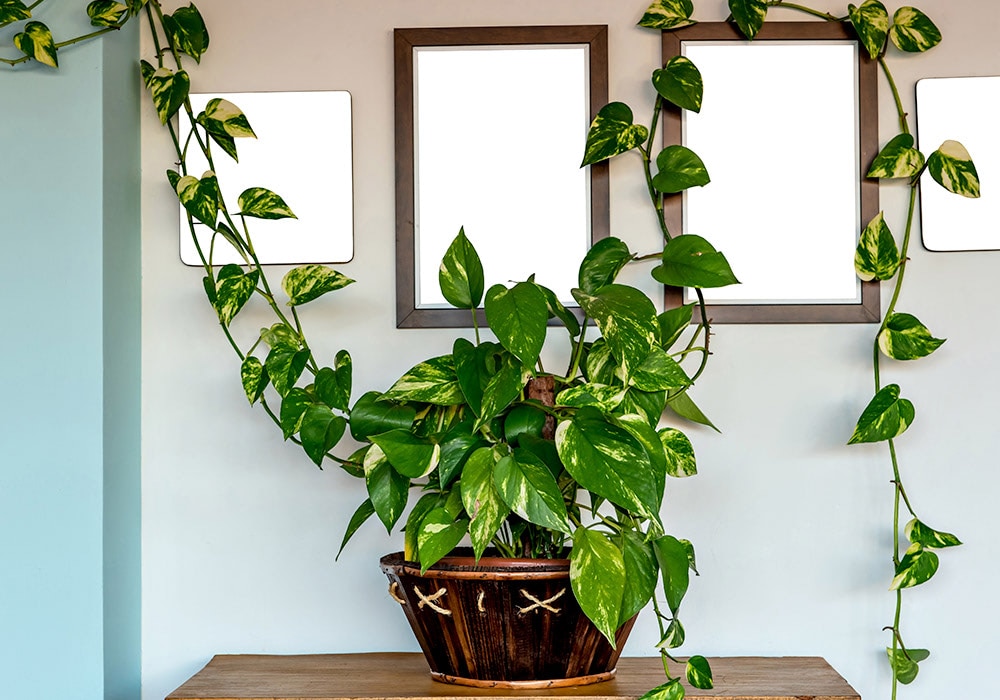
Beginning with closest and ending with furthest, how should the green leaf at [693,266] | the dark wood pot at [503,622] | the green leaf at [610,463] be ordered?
the green leaf at [610,463]
the dark wood pot at [503,622]
the green leaf at [693,266]

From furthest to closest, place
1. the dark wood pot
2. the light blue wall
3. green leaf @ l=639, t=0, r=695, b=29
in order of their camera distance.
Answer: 1. green leaf @ l=639, t=0, r=695, b=29
2. the light blue wall
3. the dark wood pot

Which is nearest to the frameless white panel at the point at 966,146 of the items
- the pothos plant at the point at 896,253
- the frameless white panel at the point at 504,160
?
the pothos plant at the point at 896,253

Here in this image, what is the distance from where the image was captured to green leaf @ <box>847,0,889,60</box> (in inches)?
56.4

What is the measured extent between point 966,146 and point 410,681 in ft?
3.57

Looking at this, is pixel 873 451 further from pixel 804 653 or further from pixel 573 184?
pixel 573 184

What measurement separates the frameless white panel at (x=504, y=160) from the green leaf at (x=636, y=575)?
0.47 metres

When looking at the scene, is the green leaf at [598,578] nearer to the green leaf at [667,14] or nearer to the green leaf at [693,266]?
the green leaf at [693,266]

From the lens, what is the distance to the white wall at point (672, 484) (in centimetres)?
144

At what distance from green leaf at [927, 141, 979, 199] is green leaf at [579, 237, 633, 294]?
0.48m

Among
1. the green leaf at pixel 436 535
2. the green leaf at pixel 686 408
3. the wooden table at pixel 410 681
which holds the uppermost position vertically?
the green leaf at pixel 686 408

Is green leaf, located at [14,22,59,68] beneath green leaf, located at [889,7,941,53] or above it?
beneath

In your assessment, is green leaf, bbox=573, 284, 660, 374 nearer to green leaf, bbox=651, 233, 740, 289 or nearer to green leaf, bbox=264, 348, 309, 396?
green leaf, bbox=651, 233, 740, 289

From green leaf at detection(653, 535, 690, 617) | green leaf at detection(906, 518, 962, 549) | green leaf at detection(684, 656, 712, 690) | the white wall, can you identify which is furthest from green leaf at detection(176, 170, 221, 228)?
green leaf at detection(906, 518, 962, 549)

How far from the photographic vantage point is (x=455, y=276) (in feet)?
3.99
